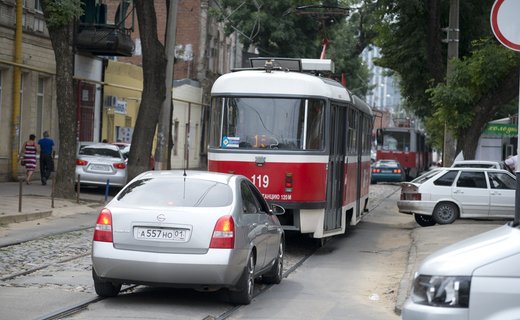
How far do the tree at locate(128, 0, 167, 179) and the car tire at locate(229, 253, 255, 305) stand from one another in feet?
56.4

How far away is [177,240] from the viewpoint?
9.96m

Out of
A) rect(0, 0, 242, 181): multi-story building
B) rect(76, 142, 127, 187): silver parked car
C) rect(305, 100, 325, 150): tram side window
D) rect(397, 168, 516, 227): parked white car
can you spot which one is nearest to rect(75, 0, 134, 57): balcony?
rect(0, 0, 242, 181): multi-story building

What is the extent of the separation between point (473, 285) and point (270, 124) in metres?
10.6

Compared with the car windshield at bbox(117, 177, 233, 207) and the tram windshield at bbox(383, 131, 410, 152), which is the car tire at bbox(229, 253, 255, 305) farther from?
the tram windshield at bbox(383, 131, 410, 152)

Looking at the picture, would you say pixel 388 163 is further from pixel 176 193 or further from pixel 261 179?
pixel 176 193

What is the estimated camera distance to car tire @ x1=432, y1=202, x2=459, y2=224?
899 inches

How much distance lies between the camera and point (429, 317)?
18.7 feet

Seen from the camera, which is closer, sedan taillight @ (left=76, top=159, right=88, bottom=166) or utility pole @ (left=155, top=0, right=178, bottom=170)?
utility pole @ (left=155, top=0, right=178, bottom=170)

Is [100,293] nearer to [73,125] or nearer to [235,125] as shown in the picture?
[235,125]

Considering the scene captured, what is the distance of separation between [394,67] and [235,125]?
1541 centimetres

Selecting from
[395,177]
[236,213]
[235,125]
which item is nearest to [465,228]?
[235,125]

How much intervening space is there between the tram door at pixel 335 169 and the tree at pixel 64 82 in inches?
377

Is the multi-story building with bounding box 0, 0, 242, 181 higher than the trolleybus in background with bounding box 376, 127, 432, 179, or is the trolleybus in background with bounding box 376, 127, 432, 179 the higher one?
the multi-story building with bounding box 0, 0, 242, 181

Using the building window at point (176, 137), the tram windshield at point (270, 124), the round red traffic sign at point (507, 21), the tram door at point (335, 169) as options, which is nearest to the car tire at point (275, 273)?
the tram windshield at point (270, 124)
